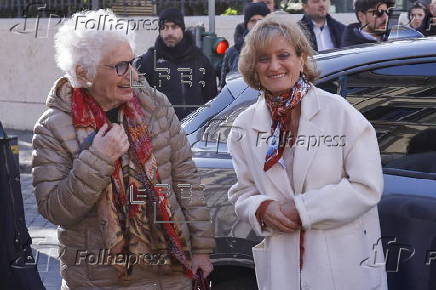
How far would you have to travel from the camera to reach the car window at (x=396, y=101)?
15.1 feet

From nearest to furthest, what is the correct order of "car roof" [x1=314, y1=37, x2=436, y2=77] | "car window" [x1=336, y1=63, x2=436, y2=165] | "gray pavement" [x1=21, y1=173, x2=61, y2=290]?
"car window" [x1=336, y1=63, x2=436, y2=165] < "car roof" [x1=314, y1=37, x2=436, y2=77] < "gray pavement" [x1=21, y1=173, x2=61, y2=290]

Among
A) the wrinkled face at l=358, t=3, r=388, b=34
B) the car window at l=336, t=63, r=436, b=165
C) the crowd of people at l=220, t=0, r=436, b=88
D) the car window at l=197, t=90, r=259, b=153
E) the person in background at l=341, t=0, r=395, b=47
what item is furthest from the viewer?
the wrinkled face at l=358, t=3, r=388, b=34

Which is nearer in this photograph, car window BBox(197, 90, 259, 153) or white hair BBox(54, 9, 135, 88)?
white hair BBox(54, 9, 135, 88)

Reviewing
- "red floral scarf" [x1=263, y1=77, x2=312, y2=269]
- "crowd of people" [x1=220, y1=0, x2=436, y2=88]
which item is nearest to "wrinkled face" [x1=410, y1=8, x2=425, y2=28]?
"crowd of people" [x1=220, y1=0, x2=436, y2=88]

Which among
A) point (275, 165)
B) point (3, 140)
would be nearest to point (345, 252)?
point (275, 165)

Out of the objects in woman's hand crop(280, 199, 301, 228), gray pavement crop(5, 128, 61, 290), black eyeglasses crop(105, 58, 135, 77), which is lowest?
gray pavement crop(5, 128, 61, 290)

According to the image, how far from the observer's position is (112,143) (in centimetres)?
382

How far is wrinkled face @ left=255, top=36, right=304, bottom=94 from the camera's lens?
3.91 meters

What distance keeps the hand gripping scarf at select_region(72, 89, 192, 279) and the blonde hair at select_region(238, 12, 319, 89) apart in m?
0.46

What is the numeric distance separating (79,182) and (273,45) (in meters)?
0.89

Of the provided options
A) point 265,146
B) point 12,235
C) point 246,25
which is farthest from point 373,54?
point 246,25

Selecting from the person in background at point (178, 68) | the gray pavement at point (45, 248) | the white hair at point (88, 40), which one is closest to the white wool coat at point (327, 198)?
the white hair at point (88, 40)

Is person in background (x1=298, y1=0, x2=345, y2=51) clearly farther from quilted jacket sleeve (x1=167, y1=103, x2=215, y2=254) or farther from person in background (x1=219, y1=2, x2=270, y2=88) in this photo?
quilted jacket sleeve (x1=167, y1=103, x2=215, y2=254)

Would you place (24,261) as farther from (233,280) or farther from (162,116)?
(233,280)
